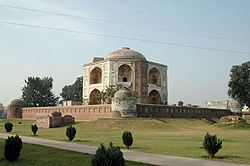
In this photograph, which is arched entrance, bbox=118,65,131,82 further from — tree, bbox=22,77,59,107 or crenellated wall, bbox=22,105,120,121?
tree, bbox=22,77,59,107

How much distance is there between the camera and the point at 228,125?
32.2m

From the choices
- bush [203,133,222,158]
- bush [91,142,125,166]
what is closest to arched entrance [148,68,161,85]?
bush [203,133,222,158]

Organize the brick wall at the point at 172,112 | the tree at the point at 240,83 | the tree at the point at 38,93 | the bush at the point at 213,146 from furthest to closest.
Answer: the tree at the point at 38,93, the tree at the point at 240,83, the brick wall at the point at 172,112, the bush at the point at 213,146

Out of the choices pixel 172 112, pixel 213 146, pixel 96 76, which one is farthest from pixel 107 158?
pixel 96 76

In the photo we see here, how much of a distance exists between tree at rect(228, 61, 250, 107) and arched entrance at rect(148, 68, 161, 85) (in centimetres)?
1440

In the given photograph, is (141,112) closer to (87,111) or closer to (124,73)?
(87,111)

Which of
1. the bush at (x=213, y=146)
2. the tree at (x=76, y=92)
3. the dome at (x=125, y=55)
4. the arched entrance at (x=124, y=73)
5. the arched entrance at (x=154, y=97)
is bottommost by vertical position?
the bush at (x=213, y=146)

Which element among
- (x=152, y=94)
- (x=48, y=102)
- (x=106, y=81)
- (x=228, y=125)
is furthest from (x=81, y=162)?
(x=48, y=102)

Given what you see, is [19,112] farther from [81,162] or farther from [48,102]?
[81,162]

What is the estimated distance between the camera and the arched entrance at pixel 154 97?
5838 centimetres

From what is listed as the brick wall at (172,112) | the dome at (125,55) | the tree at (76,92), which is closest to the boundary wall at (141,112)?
the brick wall at (172,112)

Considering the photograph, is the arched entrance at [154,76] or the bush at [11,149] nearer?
the bush at [11,149]

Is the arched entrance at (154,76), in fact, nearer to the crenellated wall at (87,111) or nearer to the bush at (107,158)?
the crenellated wall at (87,111)

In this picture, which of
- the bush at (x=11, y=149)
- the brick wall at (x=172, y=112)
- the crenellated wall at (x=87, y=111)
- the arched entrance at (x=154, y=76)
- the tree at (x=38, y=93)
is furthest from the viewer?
the tree at (x=38, y=93)
